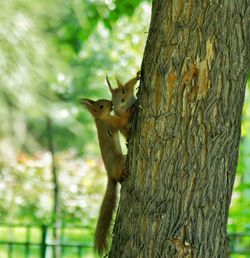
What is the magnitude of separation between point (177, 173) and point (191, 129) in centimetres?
19

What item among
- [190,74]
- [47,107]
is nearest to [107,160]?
[190,74]

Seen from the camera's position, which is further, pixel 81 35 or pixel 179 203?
pixel 81 35

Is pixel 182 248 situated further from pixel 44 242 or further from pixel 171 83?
pixel 44 242

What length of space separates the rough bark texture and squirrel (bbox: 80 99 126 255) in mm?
540

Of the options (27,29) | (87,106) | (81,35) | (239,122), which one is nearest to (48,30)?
(27,29)

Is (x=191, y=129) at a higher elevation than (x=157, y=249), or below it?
higher

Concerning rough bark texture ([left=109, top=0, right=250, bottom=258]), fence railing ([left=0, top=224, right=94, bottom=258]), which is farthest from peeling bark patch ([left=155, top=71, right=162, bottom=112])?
fence railing ([left=0, top=224, right=94, bottom=258])

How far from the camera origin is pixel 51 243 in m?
6.26

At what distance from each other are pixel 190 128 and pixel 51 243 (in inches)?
141

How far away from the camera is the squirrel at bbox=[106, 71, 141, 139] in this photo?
11.4 ft

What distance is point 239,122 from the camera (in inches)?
121

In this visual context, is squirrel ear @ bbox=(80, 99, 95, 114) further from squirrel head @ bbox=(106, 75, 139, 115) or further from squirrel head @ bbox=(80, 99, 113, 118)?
squirrel head @ bbox=(106, 75, 139, 115)

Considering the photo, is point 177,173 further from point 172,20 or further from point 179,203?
point 172,20

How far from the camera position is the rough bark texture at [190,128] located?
2934 mm
